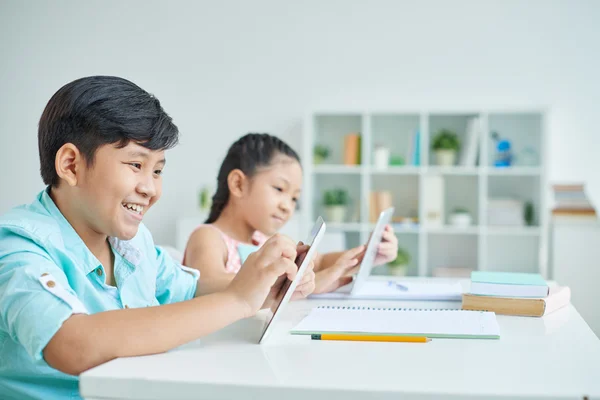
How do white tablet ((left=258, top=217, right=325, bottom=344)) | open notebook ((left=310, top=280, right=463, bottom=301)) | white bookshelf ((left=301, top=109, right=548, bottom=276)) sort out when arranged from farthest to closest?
white bookshelf ((left=301, top=109, right=548, bottom=276)) → open notebook ((left=310, top=280, right=463, bottom=301)) → white tablet ((left=258, top=217, right=325, bottom=344))

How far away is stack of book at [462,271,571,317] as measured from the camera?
1.44 m

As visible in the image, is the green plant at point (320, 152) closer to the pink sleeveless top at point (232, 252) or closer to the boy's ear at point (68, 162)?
the pink sleeveless top at point (232, 252)

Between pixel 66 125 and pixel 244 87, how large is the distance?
3916 millimetres

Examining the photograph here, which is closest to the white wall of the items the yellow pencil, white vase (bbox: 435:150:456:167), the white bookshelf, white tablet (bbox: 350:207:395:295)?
the white bookshelf

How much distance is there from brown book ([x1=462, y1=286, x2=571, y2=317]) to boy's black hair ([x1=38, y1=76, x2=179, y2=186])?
2.43ft

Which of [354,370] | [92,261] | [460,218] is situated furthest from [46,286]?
[460,218]

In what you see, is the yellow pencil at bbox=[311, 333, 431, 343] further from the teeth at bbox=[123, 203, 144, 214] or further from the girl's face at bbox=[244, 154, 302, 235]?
the girl's face at bbox=[244, 154, 302, 235]

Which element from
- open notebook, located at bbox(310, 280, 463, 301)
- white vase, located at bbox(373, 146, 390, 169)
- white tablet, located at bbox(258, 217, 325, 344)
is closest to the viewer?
white tablet, located at bbox(258, 217, 325, 344)

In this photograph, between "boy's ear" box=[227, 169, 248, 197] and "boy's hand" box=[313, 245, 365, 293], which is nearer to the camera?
"boy's hand" box=[313, 245, 365, 293]

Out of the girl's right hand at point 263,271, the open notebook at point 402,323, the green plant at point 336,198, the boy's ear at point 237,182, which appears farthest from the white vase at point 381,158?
the girl's right hand at point 263,271

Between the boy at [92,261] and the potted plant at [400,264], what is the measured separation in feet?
11.1

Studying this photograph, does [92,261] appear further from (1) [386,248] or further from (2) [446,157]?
(2) [446,157]

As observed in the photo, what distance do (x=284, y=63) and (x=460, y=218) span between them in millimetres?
1643

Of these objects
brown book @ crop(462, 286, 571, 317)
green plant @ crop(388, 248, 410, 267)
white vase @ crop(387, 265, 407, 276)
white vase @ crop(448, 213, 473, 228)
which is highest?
brown book @ crop(462, 286, 571, 317)
